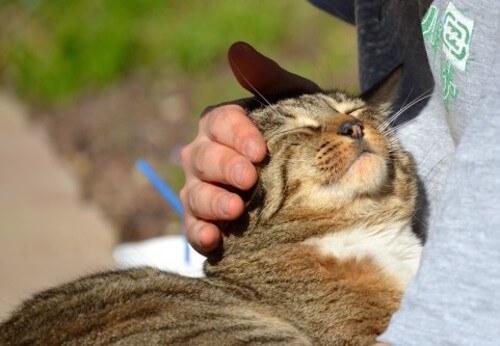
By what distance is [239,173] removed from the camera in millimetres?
2439

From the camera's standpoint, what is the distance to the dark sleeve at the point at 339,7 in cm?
315

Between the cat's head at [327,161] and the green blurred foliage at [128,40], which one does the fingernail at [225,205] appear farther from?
the green blurred foliage at [128,40]

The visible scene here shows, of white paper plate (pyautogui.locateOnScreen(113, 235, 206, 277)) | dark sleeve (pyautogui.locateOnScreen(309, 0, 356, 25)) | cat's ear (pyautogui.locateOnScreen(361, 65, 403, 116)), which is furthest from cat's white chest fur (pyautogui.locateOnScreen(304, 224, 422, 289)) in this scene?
dark sleeve (pyautogui.locateOnScreen(309, 0, 356, 25))

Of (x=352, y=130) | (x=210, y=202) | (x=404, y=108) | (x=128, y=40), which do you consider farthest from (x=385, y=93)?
(x=128, y=40)

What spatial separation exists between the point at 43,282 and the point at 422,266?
312 centimetres

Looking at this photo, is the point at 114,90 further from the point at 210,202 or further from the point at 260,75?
the point at 210,202

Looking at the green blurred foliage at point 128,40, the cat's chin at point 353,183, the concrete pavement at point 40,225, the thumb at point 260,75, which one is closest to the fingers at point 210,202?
the cat's chin at point 353,183

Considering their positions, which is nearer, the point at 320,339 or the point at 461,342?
A: the point at 461,342

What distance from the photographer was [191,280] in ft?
8.55

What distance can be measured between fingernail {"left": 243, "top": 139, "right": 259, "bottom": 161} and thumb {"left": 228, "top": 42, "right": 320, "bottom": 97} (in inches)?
16.0

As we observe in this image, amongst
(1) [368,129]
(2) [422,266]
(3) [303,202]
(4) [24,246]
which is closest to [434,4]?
(1) [368,129]

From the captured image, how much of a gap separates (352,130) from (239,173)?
38 cm

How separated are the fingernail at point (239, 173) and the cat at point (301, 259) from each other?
0.46ft

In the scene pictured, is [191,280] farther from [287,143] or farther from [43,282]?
[43,282]
